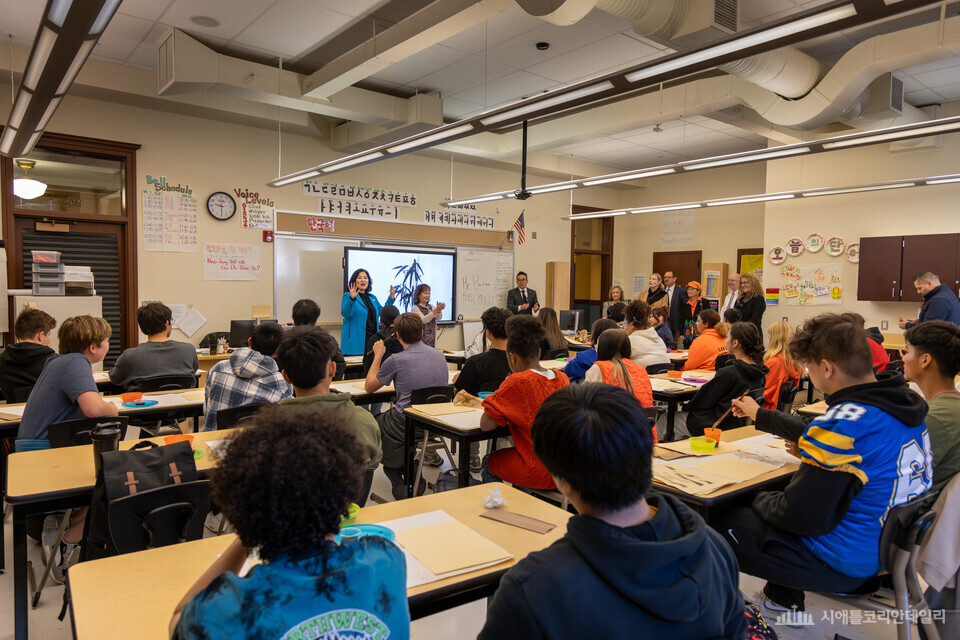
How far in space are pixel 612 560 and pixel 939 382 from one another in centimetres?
211

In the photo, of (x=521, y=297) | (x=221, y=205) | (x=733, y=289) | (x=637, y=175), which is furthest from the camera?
(x=521, y=297)

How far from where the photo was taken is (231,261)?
6.91 m

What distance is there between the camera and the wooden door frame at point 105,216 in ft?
18.6

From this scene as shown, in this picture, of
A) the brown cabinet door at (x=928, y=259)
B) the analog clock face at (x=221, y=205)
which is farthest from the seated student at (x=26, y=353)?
the brown cabinet door at (x=928, y=259)

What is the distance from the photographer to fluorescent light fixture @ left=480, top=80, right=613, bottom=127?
10.7ft

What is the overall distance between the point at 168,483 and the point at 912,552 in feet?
7.58

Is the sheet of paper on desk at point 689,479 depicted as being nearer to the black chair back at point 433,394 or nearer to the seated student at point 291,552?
the seated student at point 291,552

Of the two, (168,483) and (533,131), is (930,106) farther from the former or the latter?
(168,483)

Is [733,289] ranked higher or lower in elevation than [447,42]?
lower

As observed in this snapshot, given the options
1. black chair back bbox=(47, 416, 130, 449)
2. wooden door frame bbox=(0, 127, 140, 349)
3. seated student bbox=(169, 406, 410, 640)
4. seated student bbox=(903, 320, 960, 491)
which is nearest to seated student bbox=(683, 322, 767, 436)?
seated student bbox=(903, 320, 960, 491)

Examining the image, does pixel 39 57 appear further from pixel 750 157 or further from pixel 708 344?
pixel 708 344

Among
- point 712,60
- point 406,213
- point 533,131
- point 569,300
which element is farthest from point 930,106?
point 406,213

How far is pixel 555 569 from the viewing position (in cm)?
94

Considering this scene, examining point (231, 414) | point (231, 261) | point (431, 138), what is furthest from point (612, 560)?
point (231, 261)
